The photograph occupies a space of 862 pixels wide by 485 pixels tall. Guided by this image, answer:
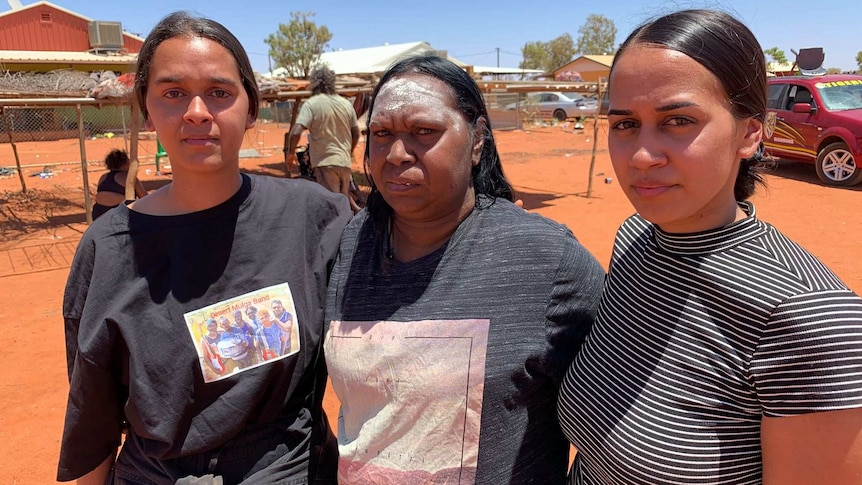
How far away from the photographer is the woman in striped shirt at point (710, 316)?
3.07 feet

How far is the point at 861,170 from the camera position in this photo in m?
10.8

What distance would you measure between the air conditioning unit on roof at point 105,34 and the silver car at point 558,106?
1765 centimetres

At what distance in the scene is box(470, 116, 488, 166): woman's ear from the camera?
5.16ft

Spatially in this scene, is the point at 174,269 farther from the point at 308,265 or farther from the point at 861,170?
the point at 861,170

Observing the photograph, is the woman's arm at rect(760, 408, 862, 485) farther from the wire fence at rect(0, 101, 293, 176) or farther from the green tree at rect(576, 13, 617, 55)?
the green tree at rect(576, 13, 617, 55)

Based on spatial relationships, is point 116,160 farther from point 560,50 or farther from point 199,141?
point 560,50

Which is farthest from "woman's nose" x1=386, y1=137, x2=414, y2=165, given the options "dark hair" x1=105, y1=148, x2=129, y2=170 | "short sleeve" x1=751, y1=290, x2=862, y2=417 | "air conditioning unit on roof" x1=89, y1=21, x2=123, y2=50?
"air conditioning unit on roof" x1=89, y1=21, x2=123, y2=50

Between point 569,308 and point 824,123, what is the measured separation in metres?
12.4

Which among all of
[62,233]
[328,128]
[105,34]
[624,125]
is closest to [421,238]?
[624,125]

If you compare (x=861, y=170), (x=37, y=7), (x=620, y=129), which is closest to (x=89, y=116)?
(x=37, y=7)

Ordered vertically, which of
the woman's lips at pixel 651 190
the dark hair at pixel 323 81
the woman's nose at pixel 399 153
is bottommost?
the woman's lips at pixel 651 190

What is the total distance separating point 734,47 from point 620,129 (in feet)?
Result: 0.83

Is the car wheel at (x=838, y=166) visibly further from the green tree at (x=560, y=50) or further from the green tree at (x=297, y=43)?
the green tree at (x=560, y=50)

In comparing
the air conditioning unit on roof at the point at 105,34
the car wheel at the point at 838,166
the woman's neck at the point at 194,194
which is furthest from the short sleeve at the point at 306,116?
the air conditioning unit on roof at the point at 105,34
